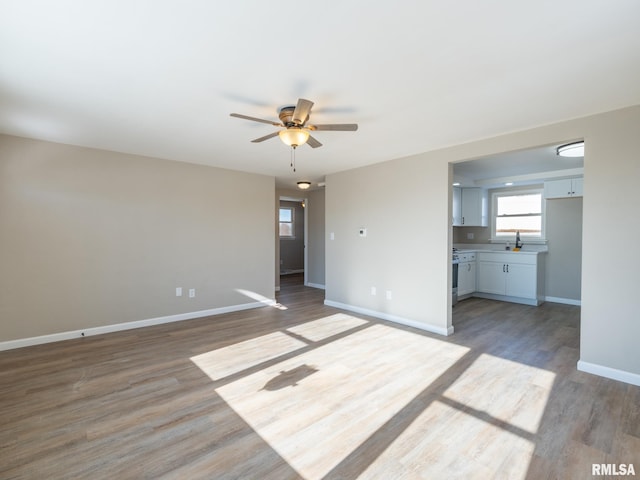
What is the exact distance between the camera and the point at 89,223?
3908 millimetres

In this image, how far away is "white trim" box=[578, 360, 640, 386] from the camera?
2.61m

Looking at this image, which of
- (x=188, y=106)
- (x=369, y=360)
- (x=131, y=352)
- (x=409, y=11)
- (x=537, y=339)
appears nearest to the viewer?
(x=409, y=11)

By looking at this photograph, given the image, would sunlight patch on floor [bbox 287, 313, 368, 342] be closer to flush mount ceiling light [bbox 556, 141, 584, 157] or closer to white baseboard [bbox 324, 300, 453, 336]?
white baseboard [bbox 324, 300, 453, 336]

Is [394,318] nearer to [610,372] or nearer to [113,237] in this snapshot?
[610,372]

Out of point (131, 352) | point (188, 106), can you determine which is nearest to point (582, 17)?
point (188, 106)

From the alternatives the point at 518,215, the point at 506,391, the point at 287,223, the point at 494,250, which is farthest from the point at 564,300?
the point at 287,223

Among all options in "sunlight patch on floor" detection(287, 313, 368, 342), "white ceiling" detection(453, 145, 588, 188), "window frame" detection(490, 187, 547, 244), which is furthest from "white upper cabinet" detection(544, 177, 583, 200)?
"sunlight patch on floor" detection(287, 313, 368, 342)

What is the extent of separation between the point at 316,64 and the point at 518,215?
19.5 feet

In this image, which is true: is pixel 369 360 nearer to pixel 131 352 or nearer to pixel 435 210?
pixel 435 210

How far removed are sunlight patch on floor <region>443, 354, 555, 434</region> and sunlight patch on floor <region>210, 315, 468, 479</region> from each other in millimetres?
253

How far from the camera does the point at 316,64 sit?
198 cm

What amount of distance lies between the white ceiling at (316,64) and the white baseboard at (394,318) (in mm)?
2396

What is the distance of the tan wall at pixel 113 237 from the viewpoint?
350cm

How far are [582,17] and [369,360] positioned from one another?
292 centimetres
